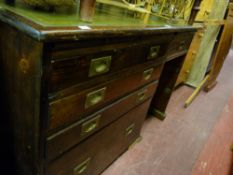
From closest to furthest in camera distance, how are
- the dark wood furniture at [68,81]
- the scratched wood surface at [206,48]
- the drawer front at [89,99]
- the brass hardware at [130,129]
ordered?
1. the dark wood furniture at [68,81]
2. the drawer front at [89,99]
3. the brass hardware at [130,129]
4. the scratched wood surface at [206,48]

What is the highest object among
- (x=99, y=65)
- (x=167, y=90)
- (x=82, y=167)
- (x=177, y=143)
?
(x=99, y=65)

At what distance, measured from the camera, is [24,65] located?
0.53 meters

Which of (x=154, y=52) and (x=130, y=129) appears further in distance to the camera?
(x=130, y=129)

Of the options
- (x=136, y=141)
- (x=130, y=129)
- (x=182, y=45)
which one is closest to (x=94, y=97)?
(x=130, y=129)

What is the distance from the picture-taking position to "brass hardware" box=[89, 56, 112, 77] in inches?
25.0

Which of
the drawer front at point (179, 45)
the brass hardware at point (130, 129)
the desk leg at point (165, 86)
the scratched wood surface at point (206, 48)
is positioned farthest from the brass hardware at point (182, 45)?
the scratched wood surface at point (206, 48)

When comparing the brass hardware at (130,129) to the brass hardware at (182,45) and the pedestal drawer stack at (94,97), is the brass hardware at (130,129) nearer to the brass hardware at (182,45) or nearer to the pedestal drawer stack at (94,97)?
the pedestal drawer stack at (94,97)

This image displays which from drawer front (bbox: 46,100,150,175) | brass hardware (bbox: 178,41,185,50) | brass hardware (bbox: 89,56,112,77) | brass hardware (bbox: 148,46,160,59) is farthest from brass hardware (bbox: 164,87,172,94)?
brass hardware (bbox: 89,56,112,77)

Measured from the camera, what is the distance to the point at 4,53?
1.92 ft

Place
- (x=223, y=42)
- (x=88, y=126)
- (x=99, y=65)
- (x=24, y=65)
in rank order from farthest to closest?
(x=223, y=42) → (x=88, y=126) → (x=99, y=65) → (x=24, y=65)

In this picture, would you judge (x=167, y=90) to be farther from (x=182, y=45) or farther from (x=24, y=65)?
(x=24, y=65)

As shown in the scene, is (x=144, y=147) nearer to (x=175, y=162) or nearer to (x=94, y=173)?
(x=175, y=162)

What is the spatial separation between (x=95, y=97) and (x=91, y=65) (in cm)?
15

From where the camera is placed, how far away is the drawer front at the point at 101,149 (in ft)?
2.60
